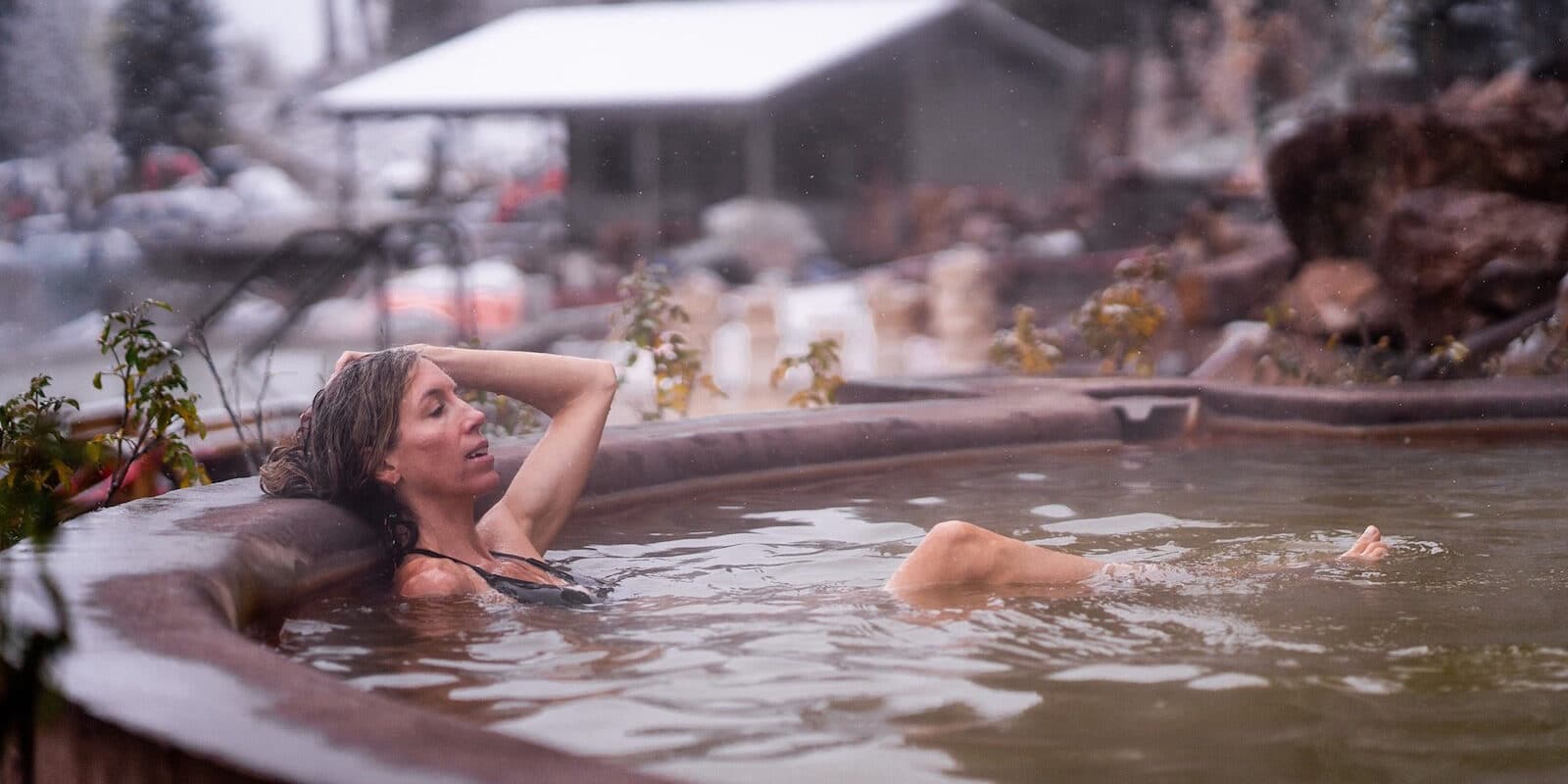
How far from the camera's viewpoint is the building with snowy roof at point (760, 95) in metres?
21.8

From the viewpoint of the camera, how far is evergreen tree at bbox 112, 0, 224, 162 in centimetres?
3306

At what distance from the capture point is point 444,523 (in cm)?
402

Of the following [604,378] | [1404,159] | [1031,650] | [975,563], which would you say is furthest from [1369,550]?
[1404,159]

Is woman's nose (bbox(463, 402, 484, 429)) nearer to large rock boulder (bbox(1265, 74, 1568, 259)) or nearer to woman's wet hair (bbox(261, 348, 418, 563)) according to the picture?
woman's wet hair (bbox(261, 348, 418, 563))

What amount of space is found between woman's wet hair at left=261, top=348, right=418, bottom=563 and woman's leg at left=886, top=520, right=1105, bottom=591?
1.20 m

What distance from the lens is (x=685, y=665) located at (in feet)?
11.1

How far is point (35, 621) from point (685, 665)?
1216mm

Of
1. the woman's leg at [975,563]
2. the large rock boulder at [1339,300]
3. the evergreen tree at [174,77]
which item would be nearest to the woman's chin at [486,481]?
the woman's leg at [975,563]

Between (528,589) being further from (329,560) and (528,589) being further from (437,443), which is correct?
(329,560)

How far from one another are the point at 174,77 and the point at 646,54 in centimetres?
1413

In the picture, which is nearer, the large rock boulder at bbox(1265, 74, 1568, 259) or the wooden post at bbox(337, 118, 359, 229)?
the large rock boulder at bbox(1265, 74, 1568, 259)

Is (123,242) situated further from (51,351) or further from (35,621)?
(35,621)

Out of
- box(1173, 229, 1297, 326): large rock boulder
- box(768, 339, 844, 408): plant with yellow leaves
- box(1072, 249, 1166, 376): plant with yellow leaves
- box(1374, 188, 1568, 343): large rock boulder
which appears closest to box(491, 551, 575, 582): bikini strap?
box(768, 339, 844, 408): plant with yellow leaves

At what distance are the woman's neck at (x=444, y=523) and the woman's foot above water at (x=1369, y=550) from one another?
86.5 inches
